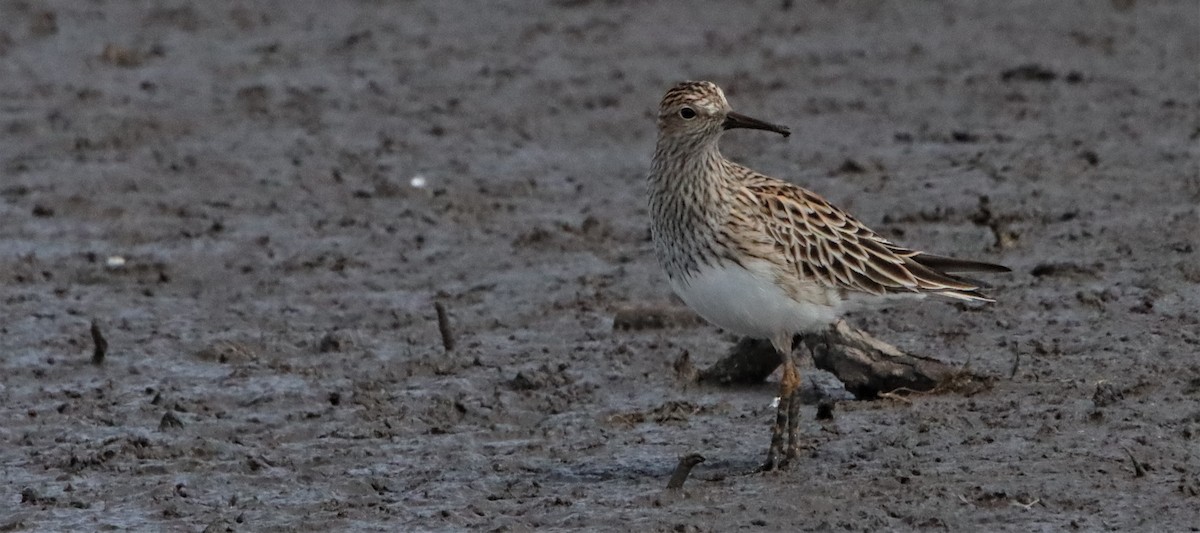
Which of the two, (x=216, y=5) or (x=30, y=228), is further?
(x=216, y=5)

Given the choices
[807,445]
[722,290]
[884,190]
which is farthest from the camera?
[884,190]

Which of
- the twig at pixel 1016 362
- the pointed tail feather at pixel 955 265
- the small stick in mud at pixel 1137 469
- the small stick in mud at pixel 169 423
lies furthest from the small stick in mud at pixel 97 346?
the small stick in mud at pixel 1137 469

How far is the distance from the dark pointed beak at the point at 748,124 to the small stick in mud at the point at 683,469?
128 centimetres

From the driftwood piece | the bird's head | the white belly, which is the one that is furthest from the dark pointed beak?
the driftwood piece

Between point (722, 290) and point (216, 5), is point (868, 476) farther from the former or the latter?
point (216, 5)

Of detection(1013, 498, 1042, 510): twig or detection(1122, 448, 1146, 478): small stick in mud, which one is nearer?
detection(1013, 498, 1042, 510): twig

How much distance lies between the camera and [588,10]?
16.1 metres

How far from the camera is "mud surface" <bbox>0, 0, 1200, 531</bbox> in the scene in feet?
27.0

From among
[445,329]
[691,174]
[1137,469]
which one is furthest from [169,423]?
[1137,469]

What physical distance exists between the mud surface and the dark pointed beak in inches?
51.1

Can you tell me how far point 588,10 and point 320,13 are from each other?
2135 millimetres

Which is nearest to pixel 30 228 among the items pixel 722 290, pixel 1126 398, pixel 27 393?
pixel 27 393

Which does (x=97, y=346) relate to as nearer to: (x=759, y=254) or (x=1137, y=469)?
(x=759, y=254)

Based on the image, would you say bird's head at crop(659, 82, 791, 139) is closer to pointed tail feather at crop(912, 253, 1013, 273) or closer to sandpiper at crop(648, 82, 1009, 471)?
sandpiper at crop(648, 82, 1009, 471)
